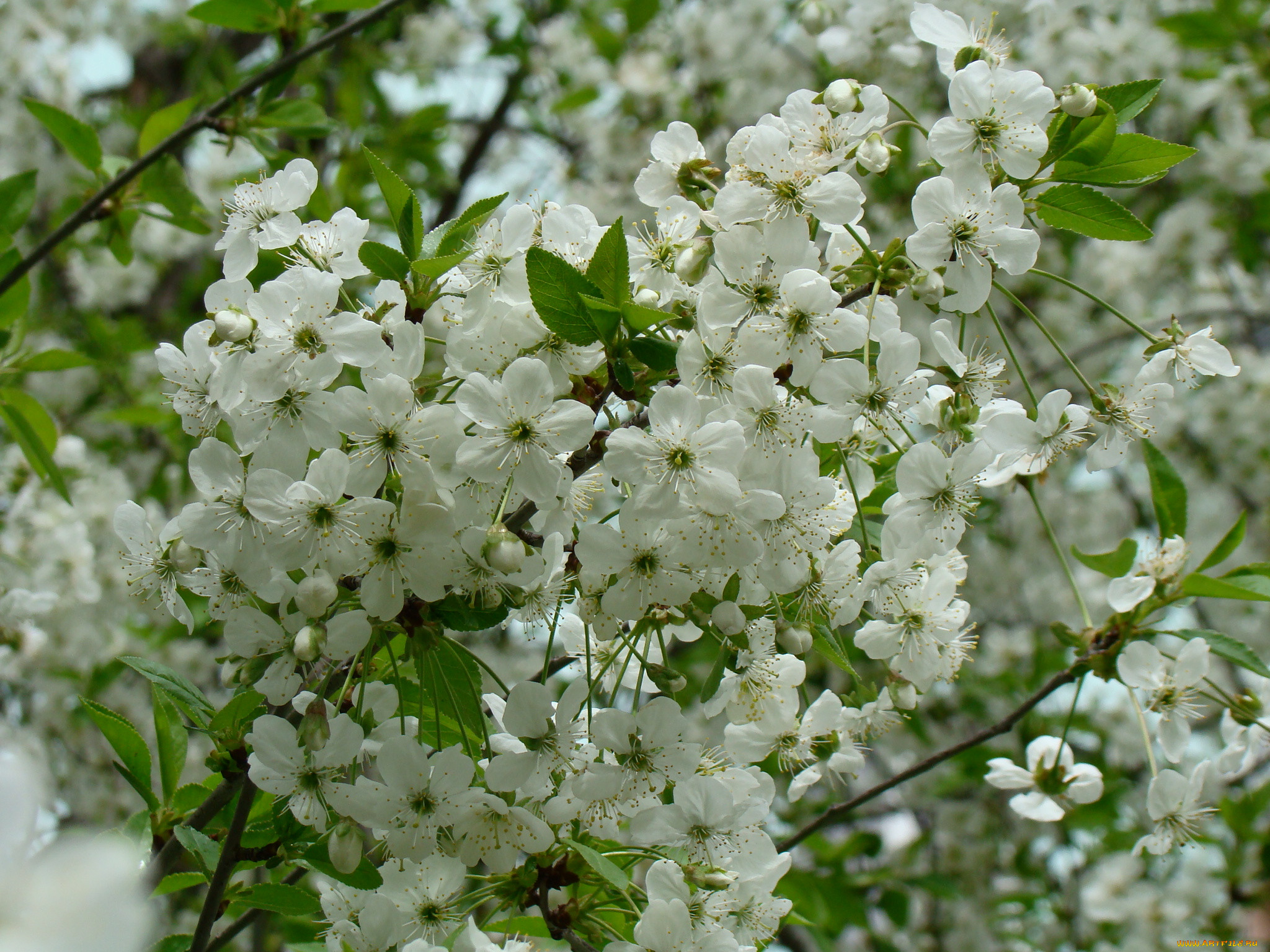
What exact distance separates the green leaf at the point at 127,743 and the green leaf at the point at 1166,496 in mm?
1911

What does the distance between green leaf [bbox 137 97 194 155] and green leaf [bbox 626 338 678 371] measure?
5.84ft

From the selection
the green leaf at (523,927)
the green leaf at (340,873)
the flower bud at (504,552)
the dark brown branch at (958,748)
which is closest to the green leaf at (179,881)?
the green leaf at (340,873)

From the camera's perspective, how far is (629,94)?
5258mm

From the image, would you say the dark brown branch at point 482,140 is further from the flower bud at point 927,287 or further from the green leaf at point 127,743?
the flower bud at point 927,287

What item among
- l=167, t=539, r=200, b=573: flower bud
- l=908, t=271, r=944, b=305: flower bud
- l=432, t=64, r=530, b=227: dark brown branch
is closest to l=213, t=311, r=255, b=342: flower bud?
l=167, t=539, r=200, b=573: flower bud

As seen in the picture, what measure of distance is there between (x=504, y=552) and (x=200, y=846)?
0.65 meters

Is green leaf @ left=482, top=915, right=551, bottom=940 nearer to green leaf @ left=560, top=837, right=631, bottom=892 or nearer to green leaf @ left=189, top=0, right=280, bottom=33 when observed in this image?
green leaf @ left=560, top=837, right=631, bottom=892

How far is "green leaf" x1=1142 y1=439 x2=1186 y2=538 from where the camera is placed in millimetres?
1966

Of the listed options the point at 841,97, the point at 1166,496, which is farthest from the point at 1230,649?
the point at 841,97

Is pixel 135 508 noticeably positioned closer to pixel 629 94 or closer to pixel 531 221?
pixel 531 221

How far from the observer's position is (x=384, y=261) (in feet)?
4.35

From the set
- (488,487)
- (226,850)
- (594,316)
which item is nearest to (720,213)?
(594,316)

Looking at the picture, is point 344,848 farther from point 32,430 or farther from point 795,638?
point 32,430

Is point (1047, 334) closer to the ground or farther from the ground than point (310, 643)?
closer to the ground
